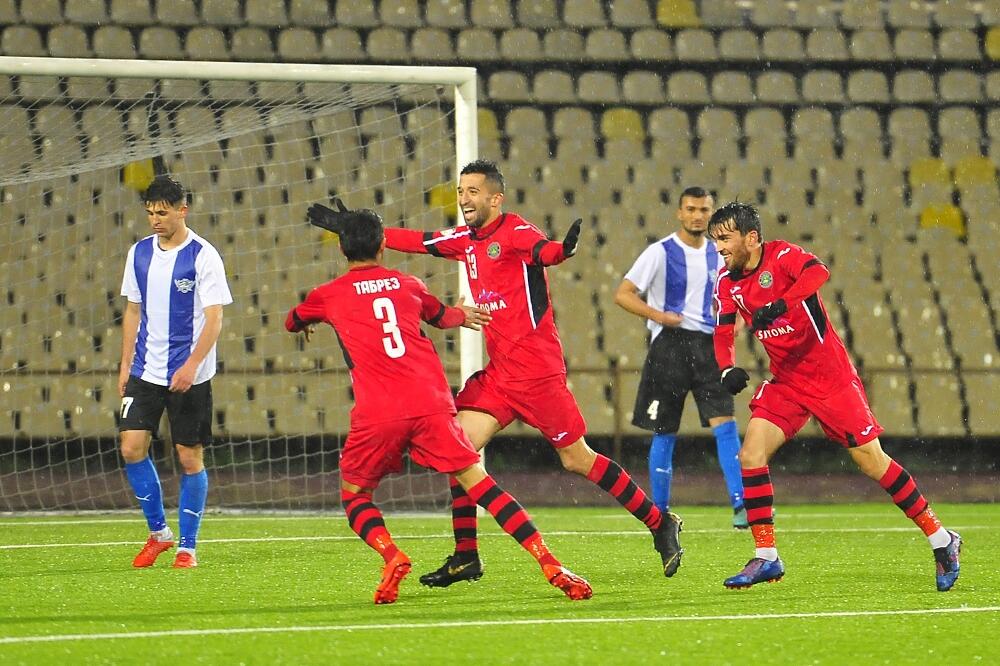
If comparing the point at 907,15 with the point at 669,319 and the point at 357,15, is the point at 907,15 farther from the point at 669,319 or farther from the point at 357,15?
the point at 669,319

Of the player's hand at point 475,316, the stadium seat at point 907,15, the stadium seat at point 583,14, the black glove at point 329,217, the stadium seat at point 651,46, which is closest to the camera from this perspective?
the black glove at point 329,217

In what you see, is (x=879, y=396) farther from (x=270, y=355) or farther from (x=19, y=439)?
(x=19, y=439)

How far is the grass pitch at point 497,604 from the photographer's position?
13.2 ft

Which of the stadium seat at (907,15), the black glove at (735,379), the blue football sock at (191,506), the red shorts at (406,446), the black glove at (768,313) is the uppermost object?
the stadium seat at (907,15)

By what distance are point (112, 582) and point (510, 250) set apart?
6.61ft

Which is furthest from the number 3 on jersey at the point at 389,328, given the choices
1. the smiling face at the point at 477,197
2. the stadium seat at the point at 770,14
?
Result: the stadium seat at the point at 770,14

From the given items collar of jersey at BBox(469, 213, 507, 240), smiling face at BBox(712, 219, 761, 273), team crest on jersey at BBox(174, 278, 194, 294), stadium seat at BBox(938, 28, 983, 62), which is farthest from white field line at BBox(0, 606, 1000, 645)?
stadium seat at BBox(938, 28, 983, 62)

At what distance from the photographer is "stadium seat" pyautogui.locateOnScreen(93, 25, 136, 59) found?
1286 cm

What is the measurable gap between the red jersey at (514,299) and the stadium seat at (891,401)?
6062 mm

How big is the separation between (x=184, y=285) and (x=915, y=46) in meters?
9.61

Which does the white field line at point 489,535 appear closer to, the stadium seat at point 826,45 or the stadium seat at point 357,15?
the stadium seat at point 826,45

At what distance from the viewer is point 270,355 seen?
452 inches

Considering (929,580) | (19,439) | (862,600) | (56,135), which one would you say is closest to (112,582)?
(862,600)

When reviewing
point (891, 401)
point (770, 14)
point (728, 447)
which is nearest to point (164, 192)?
point (728, 447)
